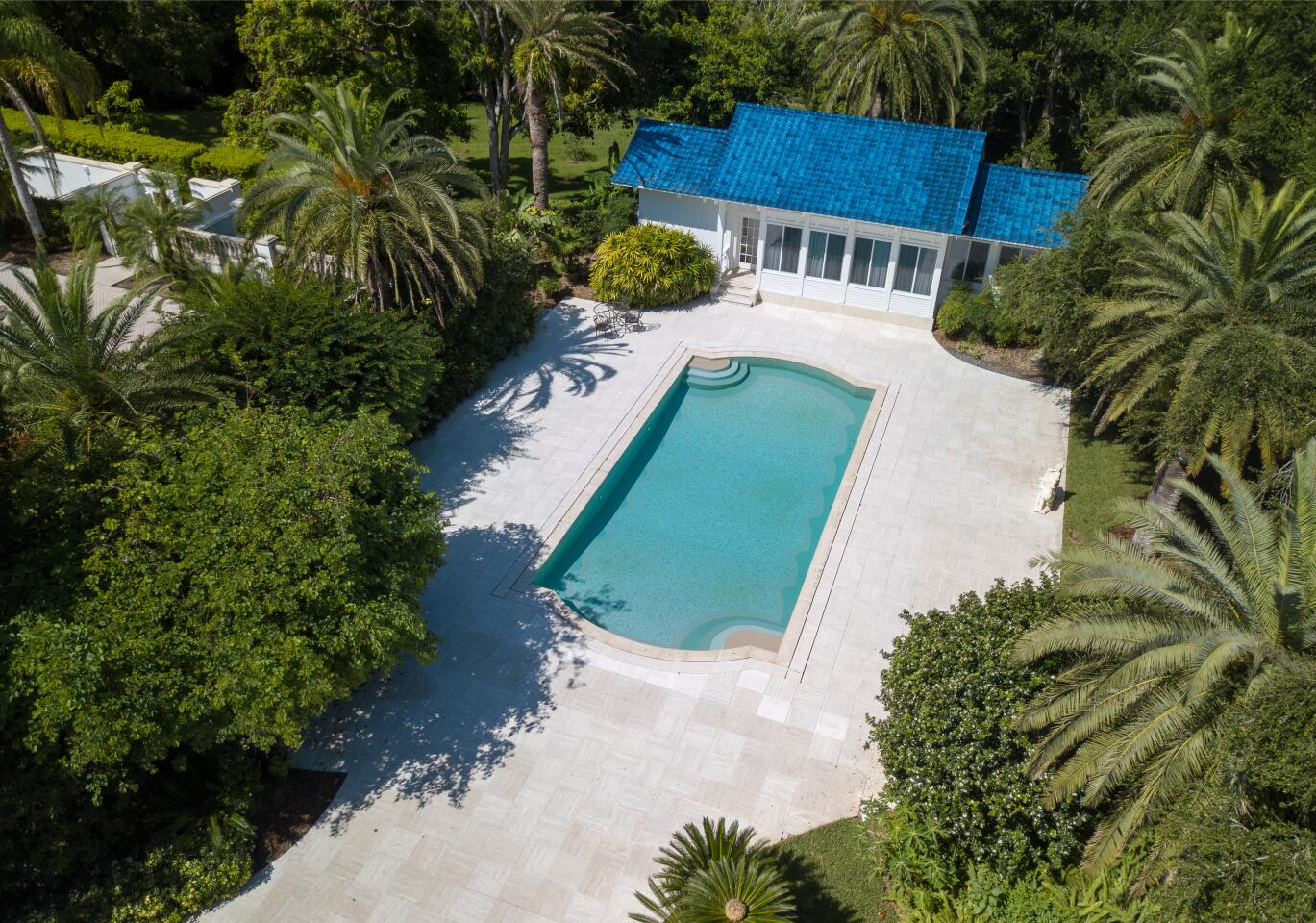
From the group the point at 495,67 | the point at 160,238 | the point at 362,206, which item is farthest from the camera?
the point at 495,67

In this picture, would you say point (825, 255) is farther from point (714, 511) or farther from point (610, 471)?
point (610, 471)

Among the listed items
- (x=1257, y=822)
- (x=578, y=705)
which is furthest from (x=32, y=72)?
(x=1257, y=822)

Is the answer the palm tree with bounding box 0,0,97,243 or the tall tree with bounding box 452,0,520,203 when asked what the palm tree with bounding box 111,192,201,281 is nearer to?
the palm tree with bounding box 0,0,97,243

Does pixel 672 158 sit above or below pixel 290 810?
above

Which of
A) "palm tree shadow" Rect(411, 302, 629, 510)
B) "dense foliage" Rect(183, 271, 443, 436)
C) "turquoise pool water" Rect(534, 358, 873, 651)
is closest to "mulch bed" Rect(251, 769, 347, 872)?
"turquoise pool water" Rect(534, 358, 873, 651)

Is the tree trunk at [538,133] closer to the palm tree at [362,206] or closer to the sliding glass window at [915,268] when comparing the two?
the palm tree at [362,206]

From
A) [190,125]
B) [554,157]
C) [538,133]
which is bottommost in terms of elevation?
[554,157]

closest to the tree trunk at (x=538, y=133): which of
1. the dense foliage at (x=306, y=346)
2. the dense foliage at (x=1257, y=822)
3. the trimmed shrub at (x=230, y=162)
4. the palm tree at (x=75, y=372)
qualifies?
the trimmed shrub at (x=230, y=162)
